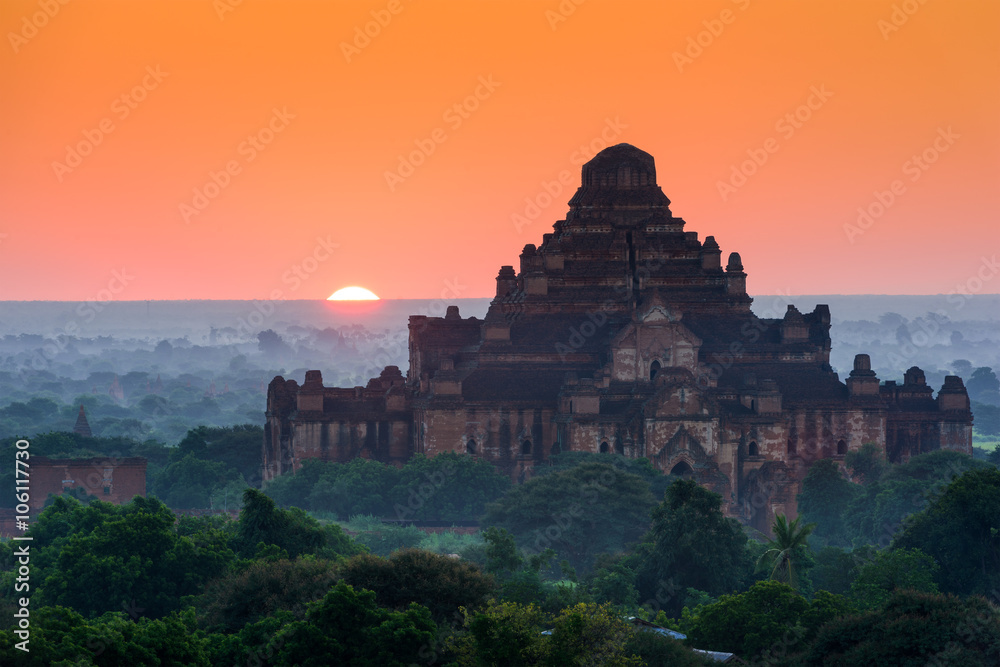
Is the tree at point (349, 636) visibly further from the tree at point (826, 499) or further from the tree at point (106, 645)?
the tree at point (826, 499)

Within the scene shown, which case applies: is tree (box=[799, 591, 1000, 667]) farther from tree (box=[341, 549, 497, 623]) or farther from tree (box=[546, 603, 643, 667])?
tree (box=[341, 549, 497, 623])

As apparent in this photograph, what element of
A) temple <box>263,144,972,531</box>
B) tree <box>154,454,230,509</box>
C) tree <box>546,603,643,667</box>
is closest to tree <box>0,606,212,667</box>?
tree <box>546,603,643,667</box>

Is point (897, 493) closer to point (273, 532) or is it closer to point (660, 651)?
point (273, 532)

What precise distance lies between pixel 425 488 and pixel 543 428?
6957 millimetres

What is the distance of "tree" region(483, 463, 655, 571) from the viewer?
75938 millimetres

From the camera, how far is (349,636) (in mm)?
44688

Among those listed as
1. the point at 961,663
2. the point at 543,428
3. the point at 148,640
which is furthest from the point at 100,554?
the point at 543,428

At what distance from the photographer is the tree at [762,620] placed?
49.6 metres

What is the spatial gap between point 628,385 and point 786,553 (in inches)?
1060

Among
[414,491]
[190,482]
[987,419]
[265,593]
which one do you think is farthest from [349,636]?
[987,419]

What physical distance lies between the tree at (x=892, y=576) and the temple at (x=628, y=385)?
24506 mm

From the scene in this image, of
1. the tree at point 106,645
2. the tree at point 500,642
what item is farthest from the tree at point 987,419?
the tree at point 106,645

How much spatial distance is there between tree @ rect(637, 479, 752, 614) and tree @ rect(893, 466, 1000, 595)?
5745 mm

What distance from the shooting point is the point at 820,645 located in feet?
152
